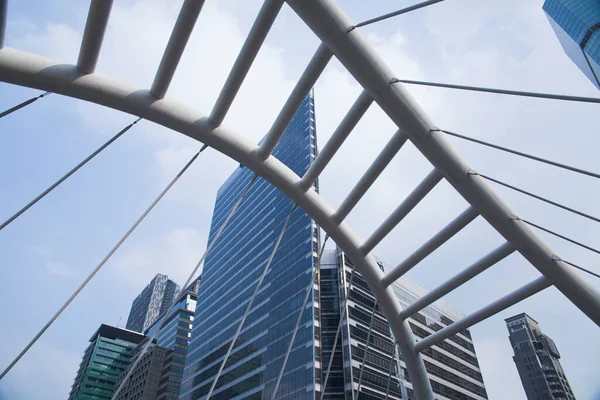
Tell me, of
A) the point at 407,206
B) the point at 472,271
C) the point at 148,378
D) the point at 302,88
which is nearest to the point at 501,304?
the point at 472,271

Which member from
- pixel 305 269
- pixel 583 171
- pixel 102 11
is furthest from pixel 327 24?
pixel 305 269

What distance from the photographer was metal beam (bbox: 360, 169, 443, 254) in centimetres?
924

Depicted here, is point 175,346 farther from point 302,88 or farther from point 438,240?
point 302,88

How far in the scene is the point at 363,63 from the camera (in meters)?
7.22

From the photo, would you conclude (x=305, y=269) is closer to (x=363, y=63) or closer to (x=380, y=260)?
(x=380, y=260)

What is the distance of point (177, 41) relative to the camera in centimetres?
711

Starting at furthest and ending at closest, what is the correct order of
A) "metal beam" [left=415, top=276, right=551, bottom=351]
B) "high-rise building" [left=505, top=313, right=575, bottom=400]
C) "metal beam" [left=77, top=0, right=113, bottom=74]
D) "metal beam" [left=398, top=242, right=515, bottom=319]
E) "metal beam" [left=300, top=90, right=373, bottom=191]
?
"high-rise building" [left=505, top=313, right=575, bottom=400] → "metal beam" [left=415, top=276, right=551, bottom=351] → "metal beam" [left=398, top=242, right=515, bottom=319] → "metal beam" [left=300, top=90, right=373, bottom=191] → "metal beam" [left=77, top=0, right=113, bottom=74]

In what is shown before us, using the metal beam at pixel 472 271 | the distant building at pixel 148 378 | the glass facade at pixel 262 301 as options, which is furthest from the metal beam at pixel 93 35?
the distant building at pixel 148 378

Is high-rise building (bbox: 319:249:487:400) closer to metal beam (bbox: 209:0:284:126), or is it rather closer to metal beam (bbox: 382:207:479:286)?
metal beam (bbox: 382:207:479:286)

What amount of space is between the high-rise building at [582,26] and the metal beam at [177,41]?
288ft

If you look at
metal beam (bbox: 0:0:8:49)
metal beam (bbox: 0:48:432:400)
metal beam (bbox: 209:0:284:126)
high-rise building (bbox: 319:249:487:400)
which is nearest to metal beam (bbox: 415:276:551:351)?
metal beam (bbox: 0:48:432:400)

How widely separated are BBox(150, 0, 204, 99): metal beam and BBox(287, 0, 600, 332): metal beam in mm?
1706

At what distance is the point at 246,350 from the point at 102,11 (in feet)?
206

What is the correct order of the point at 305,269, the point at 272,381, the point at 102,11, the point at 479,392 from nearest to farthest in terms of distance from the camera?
the point at 102,11
the point at 272,381
the point at 305,269
the point at 479,392
